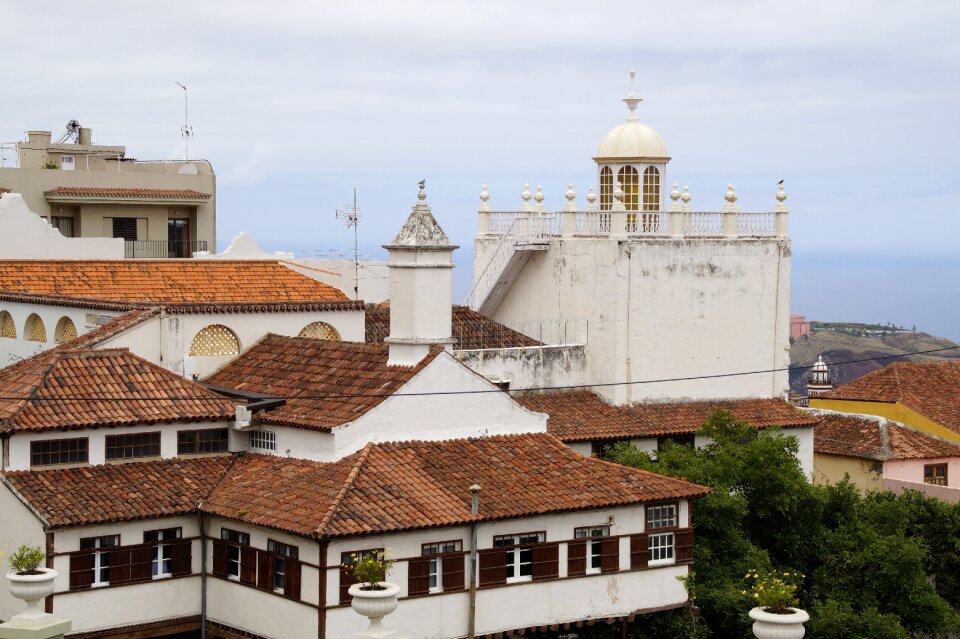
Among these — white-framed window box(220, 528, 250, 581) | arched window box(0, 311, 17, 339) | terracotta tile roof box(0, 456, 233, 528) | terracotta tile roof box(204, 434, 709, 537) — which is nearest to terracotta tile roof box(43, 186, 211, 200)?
arched window box(0, 311, 17, 339)

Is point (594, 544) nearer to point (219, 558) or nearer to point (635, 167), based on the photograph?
point (219, 558)

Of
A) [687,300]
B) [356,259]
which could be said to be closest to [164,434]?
[687,300]

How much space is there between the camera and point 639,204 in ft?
163

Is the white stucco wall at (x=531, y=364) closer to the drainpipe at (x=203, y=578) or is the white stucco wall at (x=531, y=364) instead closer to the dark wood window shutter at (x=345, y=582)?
the drainpipe at (x=203, y=578)

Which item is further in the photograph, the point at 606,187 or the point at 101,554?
the point at 606,187

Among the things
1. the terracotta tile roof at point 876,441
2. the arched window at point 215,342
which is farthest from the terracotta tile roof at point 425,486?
the terracotta tile roof at point 876,441

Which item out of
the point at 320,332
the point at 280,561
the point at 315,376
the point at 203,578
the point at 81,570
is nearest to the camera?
the point at 81,570

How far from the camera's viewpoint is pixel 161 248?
64188 mm

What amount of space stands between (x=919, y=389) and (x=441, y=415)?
28598 mm

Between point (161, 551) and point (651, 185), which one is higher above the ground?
point (651, 185)

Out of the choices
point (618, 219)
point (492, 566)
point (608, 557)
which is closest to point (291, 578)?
point (492, 566)

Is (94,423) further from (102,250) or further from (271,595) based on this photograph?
(102,250)

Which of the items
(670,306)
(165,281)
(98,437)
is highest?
(165,281)

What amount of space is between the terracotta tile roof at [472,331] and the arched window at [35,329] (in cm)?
884
